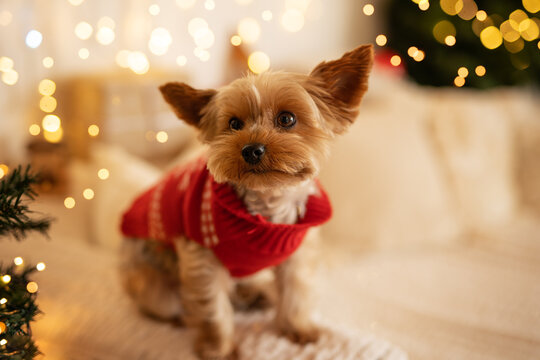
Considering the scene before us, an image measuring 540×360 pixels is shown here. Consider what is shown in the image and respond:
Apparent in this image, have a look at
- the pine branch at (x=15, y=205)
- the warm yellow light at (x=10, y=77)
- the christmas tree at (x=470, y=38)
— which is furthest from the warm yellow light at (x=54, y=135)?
the christmas tree at (x=470, y=38)

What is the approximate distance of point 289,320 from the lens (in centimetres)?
128

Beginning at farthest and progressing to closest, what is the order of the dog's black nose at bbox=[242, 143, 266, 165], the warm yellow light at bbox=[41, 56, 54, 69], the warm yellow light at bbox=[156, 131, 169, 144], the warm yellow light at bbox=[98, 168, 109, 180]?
the warm yellow light at bbox=[156, 131, 169, 144] < the warm yellow light at bbox=[41, 56, 54, 69] < the warm yellow light at bbox=[98, 168, 109, 180] < the dog's black nose at bbox=[242, 143, 266, 165]

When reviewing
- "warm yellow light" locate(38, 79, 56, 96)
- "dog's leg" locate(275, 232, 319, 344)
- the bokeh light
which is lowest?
"dog's leg" locate(275, 232, 319, 344)

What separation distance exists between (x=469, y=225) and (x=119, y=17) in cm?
205

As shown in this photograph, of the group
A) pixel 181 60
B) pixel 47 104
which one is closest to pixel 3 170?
pixel 47 104

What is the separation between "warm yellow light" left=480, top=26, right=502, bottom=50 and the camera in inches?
116

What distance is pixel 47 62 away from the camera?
1960mm

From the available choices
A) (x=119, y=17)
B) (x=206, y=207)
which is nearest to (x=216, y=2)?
(x=119, y=17)

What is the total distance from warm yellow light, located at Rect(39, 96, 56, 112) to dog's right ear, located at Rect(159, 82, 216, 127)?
1251 millimetres

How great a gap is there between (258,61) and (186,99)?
1.50 meters

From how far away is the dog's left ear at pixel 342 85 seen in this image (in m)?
1.03

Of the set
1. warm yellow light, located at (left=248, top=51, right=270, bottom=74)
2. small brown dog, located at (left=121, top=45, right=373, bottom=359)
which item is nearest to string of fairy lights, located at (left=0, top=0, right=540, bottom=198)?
warm yellow light, located at (left=248, top=51, right=270, bottom=74)

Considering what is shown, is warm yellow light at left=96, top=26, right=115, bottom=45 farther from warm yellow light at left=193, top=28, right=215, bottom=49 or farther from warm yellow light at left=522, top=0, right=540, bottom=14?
warm yellow light at left=522, top=0, right=540, bottom=14

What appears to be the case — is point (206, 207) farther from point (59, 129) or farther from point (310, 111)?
point (59, 129)
